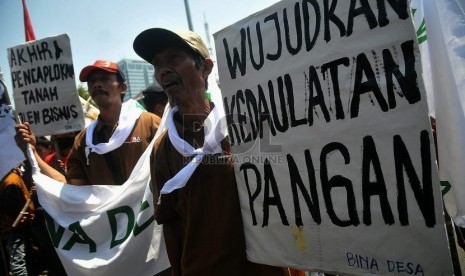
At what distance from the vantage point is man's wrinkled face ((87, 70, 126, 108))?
2939mm

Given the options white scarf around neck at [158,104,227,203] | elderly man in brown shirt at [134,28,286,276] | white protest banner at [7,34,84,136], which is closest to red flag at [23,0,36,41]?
white protest banner at [7,34,84,136]

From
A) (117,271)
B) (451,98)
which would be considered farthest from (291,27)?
(117,271)

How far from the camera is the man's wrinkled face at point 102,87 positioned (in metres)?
2.94

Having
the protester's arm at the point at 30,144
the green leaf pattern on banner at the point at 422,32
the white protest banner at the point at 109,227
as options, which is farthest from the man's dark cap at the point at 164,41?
the protester's arm at the point at 30,144

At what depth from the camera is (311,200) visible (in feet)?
4.62

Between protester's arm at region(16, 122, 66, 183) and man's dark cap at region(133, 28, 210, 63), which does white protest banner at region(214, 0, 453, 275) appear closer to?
man's dark cap at region(133, 28, 210, 63)

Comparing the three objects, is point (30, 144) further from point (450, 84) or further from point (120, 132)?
point (450, 84)

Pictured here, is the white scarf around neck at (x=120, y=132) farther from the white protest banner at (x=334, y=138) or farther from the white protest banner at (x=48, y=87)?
the white protest banner at (x=334, y=138)

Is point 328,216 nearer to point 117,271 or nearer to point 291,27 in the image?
point 291,27

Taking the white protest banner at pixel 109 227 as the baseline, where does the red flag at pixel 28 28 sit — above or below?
above

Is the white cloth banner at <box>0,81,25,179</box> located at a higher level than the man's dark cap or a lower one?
lower

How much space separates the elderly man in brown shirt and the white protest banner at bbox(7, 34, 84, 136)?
1624 millimetres

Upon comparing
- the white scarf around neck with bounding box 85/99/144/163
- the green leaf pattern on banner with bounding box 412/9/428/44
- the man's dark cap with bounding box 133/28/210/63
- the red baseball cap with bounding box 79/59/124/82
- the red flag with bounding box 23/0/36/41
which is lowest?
the white scarf around neck with bounding box 85/99/144/163

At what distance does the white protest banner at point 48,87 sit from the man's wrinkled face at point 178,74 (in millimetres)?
1730
